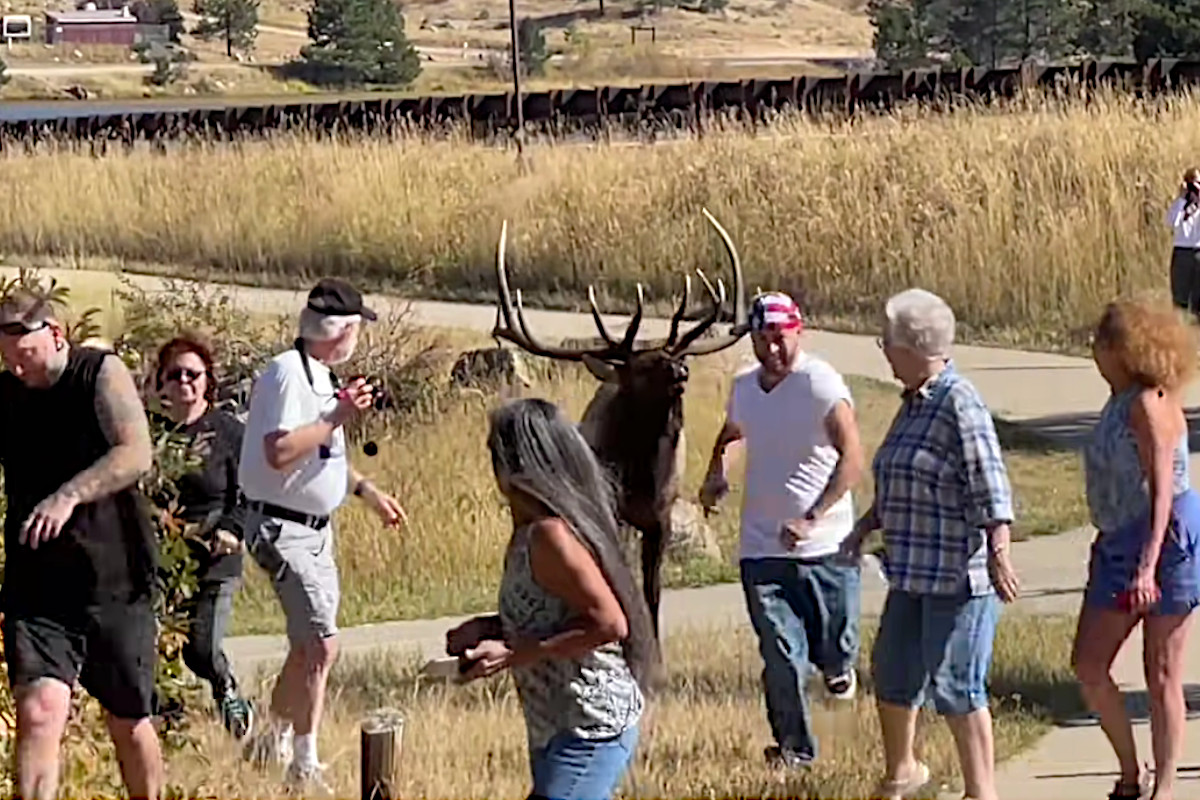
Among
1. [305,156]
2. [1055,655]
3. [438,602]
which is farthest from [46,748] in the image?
[305,156]

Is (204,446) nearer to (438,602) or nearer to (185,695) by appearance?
(185,695)

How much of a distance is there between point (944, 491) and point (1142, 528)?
629 millimetres

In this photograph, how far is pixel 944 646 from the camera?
23.1 ft

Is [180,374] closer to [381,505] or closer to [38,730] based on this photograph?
[381,505]

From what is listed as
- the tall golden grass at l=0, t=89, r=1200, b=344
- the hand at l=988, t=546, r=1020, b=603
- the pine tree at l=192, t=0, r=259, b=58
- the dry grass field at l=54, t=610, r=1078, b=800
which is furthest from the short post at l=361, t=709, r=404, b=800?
the pine tree at l=192, t=0, r=259, b=58

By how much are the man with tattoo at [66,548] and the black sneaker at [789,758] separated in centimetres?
222

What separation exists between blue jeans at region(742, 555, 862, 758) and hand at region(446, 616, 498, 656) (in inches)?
92.8

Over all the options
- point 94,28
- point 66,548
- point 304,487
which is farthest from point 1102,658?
point 94,28

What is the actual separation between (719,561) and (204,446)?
4.75 metres

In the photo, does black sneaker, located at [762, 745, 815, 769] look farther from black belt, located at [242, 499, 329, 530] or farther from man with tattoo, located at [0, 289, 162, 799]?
man with tattoo, located at [0, 289, 162, 799]

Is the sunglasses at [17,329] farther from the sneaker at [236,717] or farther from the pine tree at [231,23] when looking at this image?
the pine tree at [231,23]

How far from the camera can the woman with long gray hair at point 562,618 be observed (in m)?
5.59

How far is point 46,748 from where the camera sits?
6.66 m

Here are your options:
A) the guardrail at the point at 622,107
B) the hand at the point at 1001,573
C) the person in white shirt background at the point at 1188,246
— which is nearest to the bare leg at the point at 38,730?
the hand at the point at 1001,573
